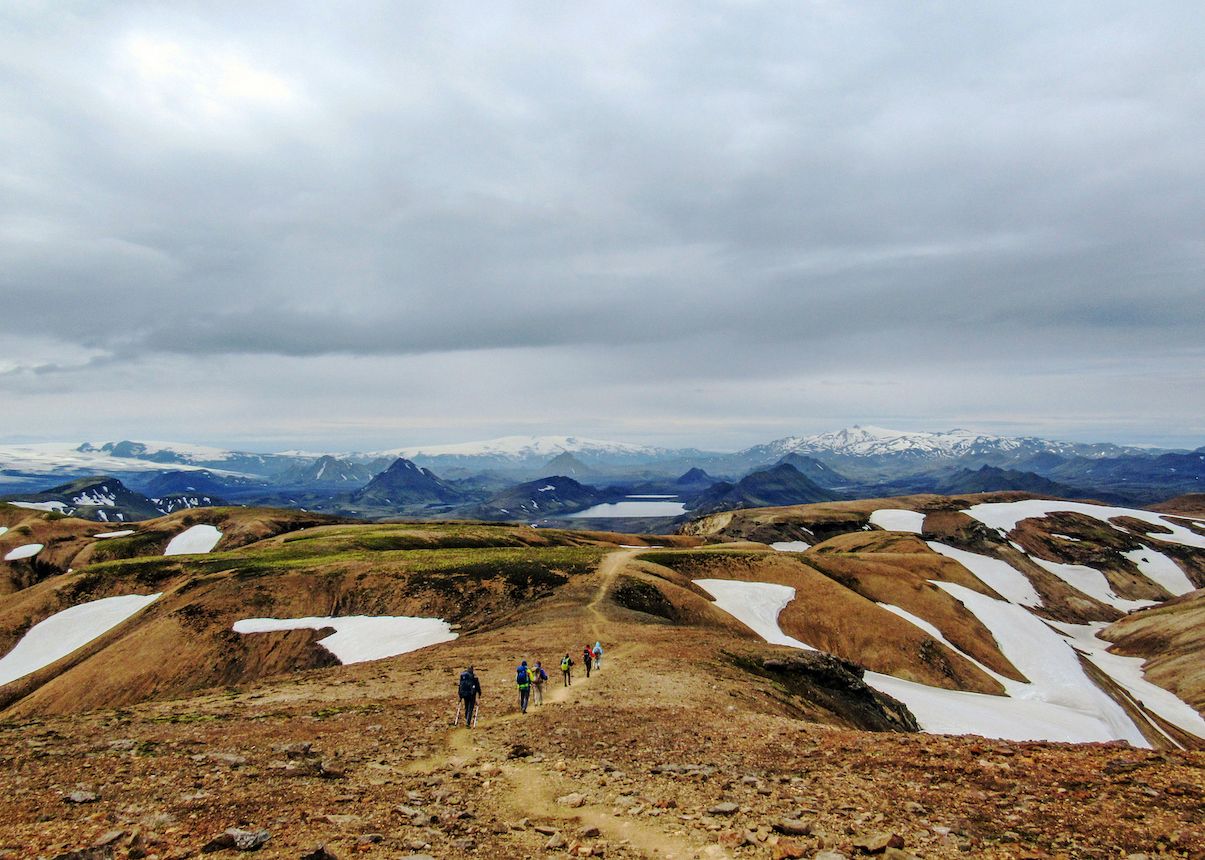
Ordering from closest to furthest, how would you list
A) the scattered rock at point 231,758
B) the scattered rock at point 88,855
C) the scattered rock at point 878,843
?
the scattered rock at point 88,855, the scattered rock at point 878,843, the scattered rock at point 231,758

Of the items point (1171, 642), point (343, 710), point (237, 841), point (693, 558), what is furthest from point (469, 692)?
point (1171, 642)

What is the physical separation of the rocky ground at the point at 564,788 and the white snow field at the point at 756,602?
122ft

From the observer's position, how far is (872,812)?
14508mm

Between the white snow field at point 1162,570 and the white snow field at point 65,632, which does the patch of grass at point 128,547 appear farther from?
the white snow field at point 1162,570

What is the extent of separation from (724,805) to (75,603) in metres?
91.1

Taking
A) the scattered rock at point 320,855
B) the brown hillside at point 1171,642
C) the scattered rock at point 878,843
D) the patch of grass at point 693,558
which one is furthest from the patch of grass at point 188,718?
the brown hillside at point 1171,642

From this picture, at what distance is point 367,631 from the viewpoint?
174ft

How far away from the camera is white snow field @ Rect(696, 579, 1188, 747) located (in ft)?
162

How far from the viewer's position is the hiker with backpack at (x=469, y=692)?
78.8 ft

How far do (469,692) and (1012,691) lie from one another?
6747 centimetres

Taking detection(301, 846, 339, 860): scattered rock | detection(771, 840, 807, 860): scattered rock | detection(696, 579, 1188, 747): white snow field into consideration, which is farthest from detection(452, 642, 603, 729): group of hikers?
detection(696, 579, 1188, 747): white snow field

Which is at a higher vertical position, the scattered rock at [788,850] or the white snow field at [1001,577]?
the scattered rock at [788,850]

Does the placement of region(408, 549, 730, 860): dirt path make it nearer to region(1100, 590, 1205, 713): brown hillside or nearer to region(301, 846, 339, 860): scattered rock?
region(301, 846, 339, 860): scattered rock

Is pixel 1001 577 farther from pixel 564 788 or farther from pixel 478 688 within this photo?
pixel 564 788
